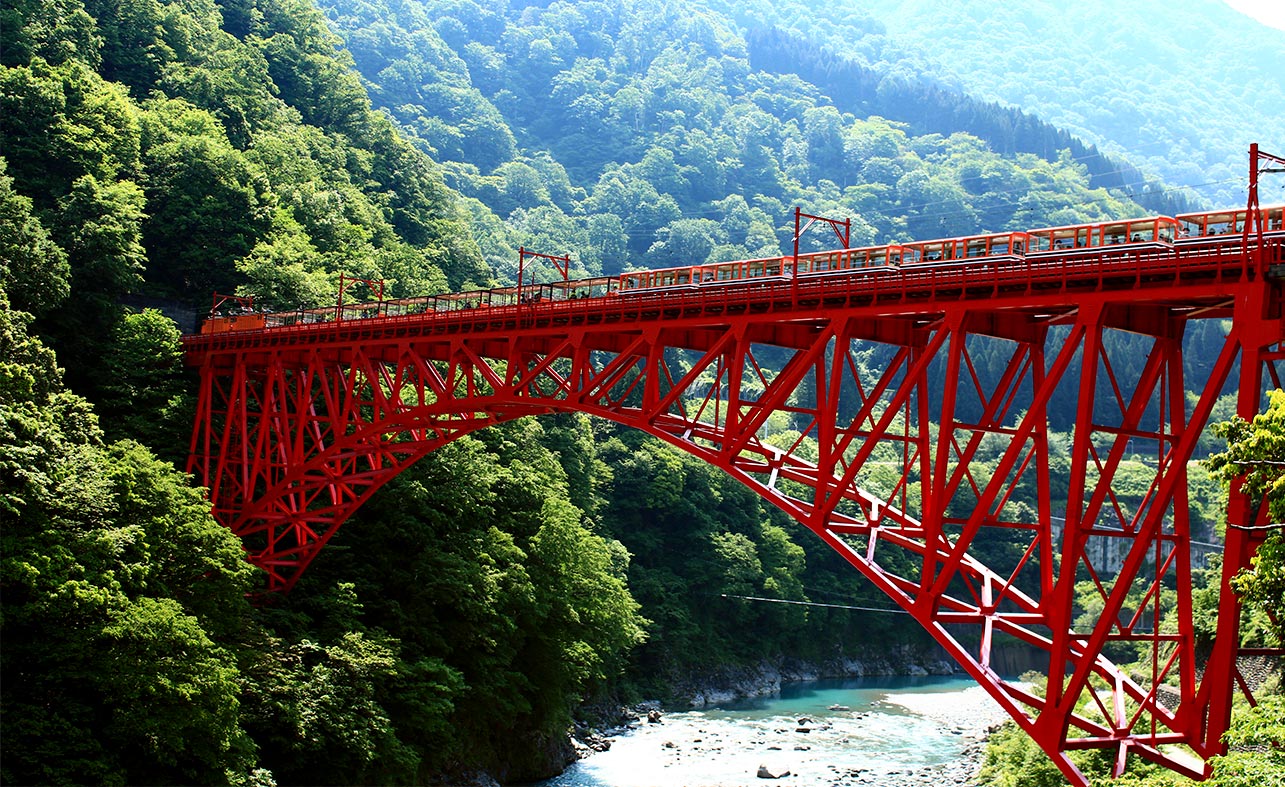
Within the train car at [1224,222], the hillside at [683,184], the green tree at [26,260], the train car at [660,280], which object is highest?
the hillside at [683,184]

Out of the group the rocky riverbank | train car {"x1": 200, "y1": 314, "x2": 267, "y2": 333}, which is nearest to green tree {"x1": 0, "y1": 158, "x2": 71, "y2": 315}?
train car {"x1": 200, "y1": 314, "x2": 267, "y2": 333}

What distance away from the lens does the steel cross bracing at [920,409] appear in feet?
73.7

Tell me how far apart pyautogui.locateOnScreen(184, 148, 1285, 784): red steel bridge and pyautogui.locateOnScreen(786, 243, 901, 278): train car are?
354 millimetres

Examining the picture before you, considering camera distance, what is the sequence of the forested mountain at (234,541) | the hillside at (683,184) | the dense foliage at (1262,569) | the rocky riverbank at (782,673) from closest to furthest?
the dense foliage at (1262,569)
the forested mountain at (234,541)
the rocky riverbank at (782,673)
the hillside at (683,184)

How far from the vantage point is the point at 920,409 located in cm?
2734

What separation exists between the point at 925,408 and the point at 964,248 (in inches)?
147

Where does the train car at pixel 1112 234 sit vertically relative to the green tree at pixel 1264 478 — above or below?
above

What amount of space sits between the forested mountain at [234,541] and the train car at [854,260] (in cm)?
1784

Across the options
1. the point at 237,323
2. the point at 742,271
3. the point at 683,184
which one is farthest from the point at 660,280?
the point at 683,184

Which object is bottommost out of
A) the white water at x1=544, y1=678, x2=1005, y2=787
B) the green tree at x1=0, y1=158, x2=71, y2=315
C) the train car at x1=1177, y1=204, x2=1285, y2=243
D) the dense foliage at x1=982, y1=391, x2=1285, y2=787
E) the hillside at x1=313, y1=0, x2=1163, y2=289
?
the white water at x1=544, y1=678, x2=1005, y2=787

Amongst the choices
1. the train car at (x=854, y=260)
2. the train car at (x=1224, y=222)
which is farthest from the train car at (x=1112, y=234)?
the train car at (x=854, y=260)

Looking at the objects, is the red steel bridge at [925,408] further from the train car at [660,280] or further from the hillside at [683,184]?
the hillside at [683,184]

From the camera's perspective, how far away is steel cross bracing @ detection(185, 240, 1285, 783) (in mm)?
22453

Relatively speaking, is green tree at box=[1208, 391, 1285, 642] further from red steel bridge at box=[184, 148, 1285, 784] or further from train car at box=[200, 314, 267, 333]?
train car at box=[200, 314, 267, 333]
